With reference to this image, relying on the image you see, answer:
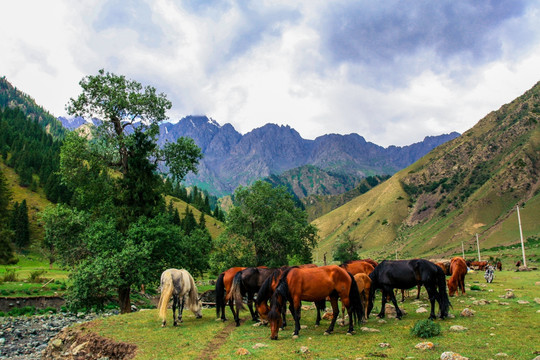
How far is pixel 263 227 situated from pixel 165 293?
2262 cm

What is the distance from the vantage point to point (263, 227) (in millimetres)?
38125

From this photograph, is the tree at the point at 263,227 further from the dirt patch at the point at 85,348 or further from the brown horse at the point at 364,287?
the dirt patch at the point at 85,348

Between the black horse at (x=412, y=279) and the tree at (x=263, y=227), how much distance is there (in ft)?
67.7

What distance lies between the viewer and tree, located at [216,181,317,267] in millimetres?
36500

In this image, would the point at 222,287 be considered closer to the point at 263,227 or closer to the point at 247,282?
the point at 247,282

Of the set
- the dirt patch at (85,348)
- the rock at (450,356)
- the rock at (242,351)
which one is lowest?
the dirt patch at (85,348)

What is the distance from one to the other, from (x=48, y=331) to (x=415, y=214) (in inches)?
6707

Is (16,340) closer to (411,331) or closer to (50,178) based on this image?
(411,331)

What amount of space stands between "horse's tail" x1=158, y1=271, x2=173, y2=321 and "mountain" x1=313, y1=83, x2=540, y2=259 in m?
99.9

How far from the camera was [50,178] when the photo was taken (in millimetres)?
110375

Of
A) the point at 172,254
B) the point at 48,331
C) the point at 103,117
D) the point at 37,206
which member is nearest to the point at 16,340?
the point at 48,331

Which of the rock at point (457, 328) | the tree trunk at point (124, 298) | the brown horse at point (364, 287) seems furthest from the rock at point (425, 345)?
the tree trunk at point (124, 298)

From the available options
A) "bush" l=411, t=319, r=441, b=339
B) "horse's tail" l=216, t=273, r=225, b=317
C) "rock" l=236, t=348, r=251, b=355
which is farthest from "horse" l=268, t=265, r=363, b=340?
"horse's tail" l=216, t=273, r=225, b=317

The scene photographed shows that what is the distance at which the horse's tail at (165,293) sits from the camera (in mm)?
15664
